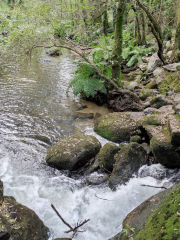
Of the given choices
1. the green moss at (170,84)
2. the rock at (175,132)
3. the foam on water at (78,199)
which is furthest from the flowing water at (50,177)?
the green moss at (170,84)

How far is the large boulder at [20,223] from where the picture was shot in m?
2.71

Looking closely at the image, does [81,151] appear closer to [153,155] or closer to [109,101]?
[153,155]

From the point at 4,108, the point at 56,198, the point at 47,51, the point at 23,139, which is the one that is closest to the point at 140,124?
the point at 56,198

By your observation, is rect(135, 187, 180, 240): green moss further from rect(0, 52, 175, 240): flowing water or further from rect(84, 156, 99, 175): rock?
rect(84, 156, 99, 175): rock

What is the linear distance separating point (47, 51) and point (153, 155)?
18019 mm

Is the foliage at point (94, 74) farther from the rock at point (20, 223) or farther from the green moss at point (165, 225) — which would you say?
the green moss at point (165, 225)

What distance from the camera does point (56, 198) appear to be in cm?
439

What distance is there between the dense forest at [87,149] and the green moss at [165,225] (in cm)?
1

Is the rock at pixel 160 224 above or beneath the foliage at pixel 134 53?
beneath

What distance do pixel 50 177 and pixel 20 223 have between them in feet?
6.71

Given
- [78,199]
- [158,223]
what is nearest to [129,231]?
[158,223]

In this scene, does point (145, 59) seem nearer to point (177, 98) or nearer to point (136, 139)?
point (177, 98)

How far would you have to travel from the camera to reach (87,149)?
527cm

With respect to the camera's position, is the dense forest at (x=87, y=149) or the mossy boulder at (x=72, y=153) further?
the mossy boulder at (x=72, y=153)
